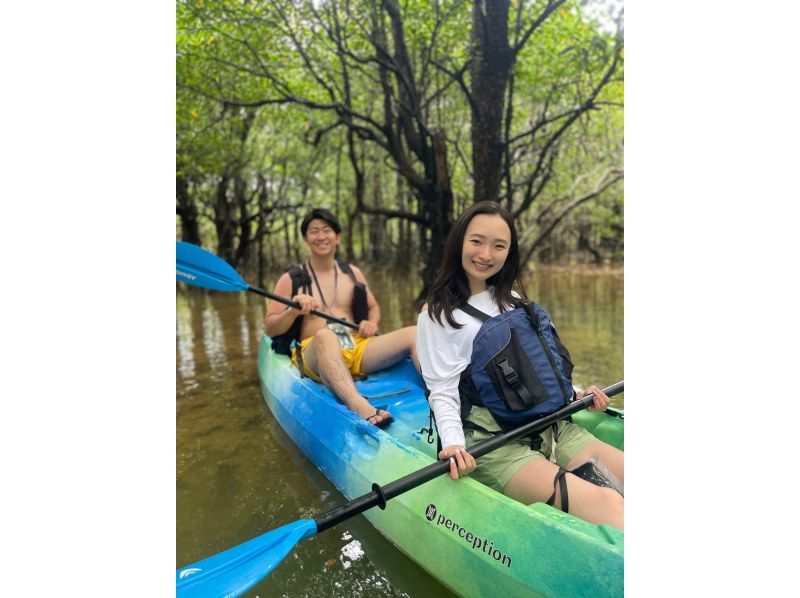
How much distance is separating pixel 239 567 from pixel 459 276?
102 centimetres

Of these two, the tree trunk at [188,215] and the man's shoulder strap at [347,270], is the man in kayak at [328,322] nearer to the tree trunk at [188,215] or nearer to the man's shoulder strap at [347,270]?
the man's shoulder strap at [347,270]

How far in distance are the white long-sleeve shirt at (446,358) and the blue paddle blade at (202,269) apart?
2.01 metres

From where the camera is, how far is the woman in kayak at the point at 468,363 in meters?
1.47

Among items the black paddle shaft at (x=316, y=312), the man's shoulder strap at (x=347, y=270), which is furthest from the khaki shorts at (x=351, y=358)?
the man's shoulder strap at (x=347, y=270)

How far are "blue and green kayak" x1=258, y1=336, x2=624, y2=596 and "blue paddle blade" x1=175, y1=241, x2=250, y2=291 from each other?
44.3 inches

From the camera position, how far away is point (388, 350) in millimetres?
2807

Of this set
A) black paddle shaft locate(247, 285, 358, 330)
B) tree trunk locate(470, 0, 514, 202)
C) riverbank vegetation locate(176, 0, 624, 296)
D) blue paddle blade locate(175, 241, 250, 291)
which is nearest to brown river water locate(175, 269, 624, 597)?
black paddle shaft locate(247, 285, 358, 330)

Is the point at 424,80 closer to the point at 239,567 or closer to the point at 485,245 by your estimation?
the point at 485,245

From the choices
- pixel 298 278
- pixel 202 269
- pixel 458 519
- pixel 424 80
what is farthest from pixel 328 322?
pixel 424 80

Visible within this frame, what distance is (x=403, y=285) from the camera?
10852 millimetres
